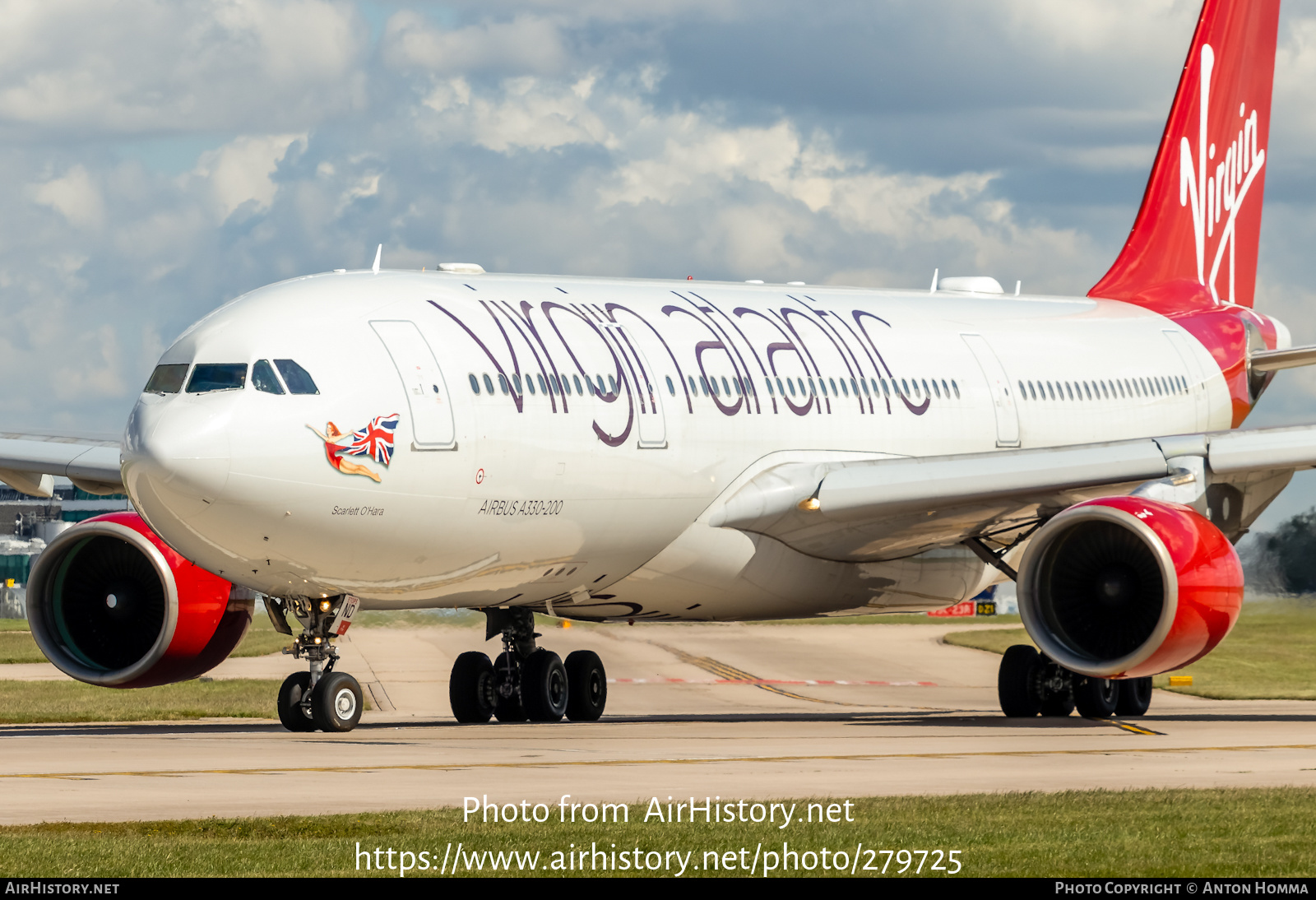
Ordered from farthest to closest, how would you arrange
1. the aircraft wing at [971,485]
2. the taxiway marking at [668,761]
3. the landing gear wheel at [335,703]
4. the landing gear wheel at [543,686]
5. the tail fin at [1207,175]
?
the tail fin at [1207,175] < the landing gear wheel at [543,686] < the aircraft wing at [971,485] < the landing gear wheel at [335,703] < the taxiway marking at [668,761]

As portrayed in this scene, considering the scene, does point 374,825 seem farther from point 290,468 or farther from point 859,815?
point 290,468

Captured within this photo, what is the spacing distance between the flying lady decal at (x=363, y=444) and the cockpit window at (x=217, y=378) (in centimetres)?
70

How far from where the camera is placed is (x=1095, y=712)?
22906 millimetres

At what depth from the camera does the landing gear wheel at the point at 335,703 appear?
18078 millimetres

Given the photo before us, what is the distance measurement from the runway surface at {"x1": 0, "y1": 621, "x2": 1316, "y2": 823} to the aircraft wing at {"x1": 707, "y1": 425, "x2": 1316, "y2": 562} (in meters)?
2.03

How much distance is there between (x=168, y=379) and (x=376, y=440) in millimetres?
1768

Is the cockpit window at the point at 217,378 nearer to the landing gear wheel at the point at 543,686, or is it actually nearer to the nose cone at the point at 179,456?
the nose cone at the point at 179,456

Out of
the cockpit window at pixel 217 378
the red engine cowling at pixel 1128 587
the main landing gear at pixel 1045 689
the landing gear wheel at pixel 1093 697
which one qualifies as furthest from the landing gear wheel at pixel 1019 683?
the cockpit window at pixel 217 378

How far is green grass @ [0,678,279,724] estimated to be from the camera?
24.3m

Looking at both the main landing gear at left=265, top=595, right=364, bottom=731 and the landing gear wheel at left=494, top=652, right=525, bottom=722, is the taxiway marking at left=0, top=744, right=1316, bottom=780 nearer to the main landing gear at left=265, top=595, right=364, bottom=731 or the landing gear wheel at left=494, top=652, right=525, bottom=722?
the main landing gear at left=265, top=595, right=364, bottom=731

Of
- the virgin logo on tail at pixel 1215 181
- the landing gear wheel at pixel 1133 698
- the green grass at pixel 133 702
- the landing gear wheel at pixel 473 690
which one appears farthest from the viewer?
the virgin logo on tail at pixel 1215 181

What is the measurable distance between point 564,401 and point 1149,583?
5700 mm

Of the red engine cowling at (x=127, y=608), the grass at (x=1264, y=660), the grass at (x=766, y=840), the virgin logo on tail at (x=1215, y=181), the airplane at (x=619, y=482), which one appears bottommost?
the grass at (x=1264, y=660)

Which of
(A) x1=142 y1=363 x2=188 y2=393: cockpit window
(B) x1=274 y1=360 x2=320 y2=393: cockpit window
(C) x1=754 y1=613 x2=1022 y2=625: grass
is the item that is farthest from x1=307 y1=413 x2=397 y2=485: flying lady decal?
(C) x1=754 y1=613 x2=1022 y2=625: grass
